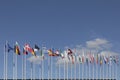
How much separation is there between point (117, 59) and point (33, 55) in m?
42.5

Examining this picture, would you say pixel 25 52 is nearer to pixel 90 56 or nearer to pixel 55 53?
pixel 55 53

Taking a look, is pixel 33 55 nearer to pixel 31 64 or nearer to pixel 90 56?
pixel 31 64

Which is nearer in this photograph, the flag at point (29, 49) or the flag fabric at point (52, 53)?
the flag at point (29, 49)

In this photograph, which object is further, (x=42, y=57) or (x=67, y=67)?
(x=67, y=67)

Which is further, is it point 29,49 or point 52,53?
point 52,53

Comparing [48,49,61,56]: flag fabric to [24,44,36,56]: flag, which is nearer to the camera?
[24,44,36,56]: flag

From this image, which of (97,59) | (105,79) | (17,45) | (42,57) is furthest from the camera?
(105,79)

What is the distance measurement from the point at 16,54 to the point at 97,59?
38828 millimetres

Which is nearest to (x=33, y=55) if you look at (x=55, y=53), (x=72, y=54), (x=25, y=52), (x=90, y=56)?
(x=25, y=52)

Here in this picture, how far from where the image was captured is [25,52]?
112875 mm

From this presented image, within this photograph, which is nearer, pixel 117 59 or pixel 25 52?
pixel 25 52

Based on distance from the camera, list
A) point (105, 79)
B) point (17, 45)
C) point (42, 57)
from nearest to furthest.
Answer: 1. point (17, 45)
2. point (42, 57)
3. point (105, 79)

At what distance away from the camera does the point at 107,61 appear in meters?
146

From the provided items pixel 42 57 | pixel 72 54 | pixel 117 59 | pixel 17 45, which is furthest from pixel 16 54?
pixel 117 59
